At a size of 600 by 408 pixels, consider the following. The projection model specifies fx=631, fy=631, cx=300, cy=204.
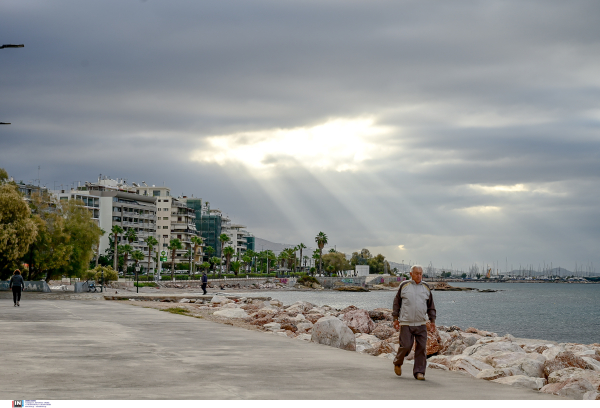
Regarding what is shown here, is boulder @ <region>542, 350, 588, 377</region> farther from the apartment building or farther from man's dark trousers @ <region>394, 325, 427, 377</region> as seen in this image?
the apartment building

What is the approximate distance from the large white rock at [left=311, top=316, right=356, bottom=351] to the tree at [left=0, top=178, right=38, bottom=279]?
3692cm

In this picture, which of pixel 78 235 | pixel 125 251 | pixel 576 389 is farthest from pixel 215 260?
pixel 576 389

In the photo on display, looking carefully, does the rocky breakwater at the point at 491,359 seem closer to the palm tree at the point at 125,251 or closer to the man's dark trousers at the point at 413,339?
the man's dark trousers at the point at 413,339

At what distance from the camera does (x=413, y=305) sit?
10617 millimetres

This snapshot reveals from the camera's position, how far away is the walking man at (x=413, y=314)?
34.6ft

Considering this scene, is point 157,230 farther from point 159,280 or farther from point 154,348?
point 154,348

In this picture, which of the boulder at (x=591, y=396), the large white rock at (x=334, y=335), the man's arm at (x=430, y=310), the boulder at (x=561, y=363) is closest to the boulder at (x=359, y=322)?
the large white rock at (x=334, y=335)

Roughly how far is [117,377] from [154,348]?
443 cm

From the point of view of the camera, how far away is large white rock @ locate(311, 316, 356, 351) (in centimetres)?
1678

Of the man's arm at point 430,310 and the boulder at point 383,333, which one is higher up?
the man's arm at point 430,310

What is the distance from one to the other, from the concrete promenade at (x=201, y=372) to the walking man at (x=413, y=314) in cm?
49

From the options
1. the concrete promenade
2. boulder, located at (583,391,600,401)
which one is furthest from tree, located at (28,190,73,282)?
boulder, located at (583,391,600,401)

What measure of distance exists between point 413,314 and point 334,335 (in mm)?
6587

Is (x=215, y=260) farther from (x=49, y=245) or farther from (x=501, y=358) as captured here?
(x=501, y=358)
